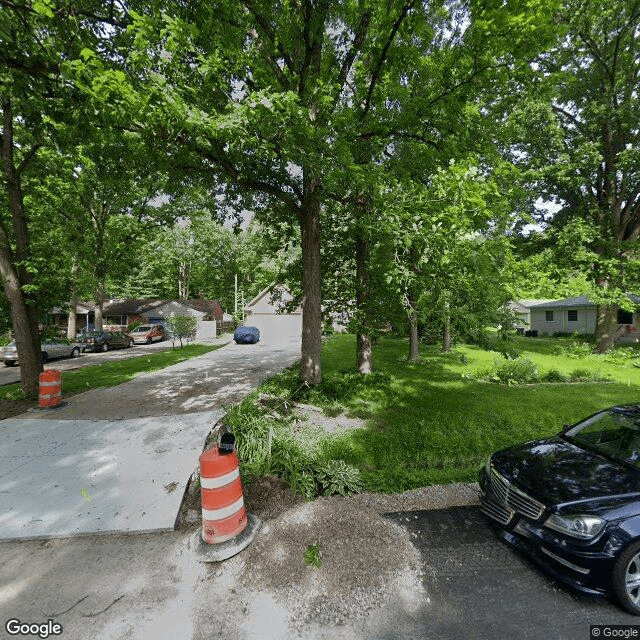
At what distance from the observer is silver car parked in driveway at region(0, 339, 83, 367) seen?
624 inches

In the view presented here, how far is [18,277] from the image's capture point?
844 centimetres

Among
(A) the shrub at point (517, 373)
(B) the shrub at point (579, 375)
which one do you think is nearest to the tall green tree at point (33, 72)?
(A) the shrub at point (517, 373)

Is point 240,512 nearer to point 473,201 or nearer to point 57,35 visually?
point 473,201

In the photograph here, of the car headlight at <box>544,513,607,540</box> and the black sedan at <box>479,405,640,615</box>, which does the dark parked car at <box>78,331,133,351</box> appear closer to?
the black sedan at <box>479,405,640,615</box>

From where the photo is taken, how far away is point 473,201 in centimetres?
509

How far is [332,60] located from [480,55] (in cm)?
357

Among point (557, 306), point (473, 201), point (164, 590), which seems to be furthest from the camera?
point (557, 306)

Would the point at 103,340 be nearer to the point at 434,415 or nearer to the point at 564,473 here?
the point at 434,415

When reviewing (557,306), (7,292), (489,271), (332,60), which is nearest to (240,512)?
(489,271)

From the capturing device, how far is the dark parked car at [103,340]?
21.0 metres

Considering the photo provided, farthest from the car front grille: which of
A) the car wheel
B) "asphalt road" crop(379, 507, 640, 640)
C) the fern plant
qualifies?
the fern plant

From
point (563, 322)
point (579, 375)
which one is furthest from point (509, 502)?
point (563, 322)

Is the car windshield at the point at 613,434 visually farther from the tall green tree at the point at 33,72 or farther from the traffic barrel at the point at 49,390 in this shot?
the traffic barrel at the point at 49,390

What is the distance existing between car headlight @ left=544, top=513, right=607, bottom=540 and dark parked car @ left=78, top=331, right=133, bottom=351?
81.2 feet
